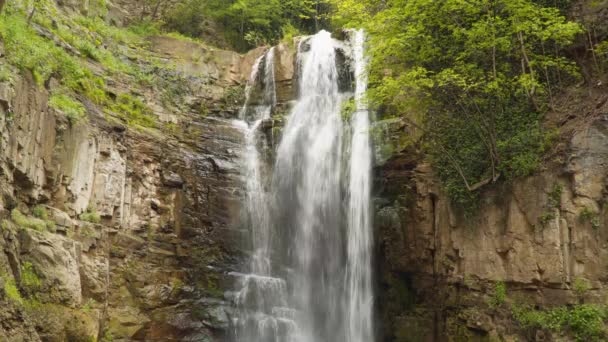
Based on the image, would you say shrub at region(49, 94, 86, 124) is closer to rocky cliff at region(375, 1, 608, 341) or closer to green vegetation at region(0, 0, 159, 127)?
green vegetation at region(0, 0, 159, 127)

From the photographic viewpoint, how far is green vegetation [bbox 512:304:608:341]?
405 inches

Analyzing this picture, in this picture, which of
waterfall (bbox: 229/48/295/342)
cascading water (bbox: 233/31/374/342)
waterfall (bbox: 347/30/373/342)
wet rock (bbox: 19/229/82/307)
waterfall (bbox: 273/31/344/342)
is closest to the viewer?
wet rock (bbox: 19/229/82/307)

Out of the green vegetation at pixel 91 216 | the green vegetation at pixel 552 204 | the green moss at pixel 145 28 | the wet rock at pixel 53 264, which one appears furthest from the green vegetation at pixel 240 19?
the wet rock at pixel 53 264

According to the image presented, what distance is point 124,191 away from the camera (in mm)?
13312

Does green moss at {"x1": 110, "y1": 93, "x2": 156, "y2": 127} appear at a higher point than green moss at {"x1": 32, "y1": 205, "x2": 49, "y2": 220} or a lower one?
higher

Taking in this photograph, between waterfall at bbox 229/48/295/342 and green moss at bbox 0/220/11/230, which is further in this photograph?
waterfall at bbox 229/48/295/342

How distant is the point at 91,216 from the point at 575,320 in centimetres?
1054

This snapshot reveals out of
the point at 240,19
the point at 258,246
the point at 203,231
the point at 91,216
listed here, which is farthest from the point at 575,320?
the point at 240,19

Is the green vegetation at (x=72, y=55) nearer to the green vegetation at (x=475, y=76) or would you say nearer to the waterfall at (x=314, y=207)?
the waterfall at (x=314, y=207)

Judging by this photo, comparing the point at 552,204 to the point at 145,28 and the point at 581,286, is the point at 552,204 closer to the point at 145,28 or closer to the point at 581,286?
the point at 581,286

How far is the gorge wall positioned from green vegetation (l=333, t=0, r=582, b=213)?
53cm

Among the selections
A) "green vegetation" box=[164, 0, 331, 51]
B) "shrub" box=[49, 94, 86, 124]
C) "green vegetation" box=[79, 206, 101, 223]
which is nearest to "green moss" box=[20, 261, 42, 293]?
"green vegetation" box=[79, 206, 101, 223]

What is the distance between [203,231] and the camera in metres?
14.8

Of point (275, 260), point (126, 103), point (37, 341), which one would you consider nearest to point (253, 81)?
point (126, 103)
